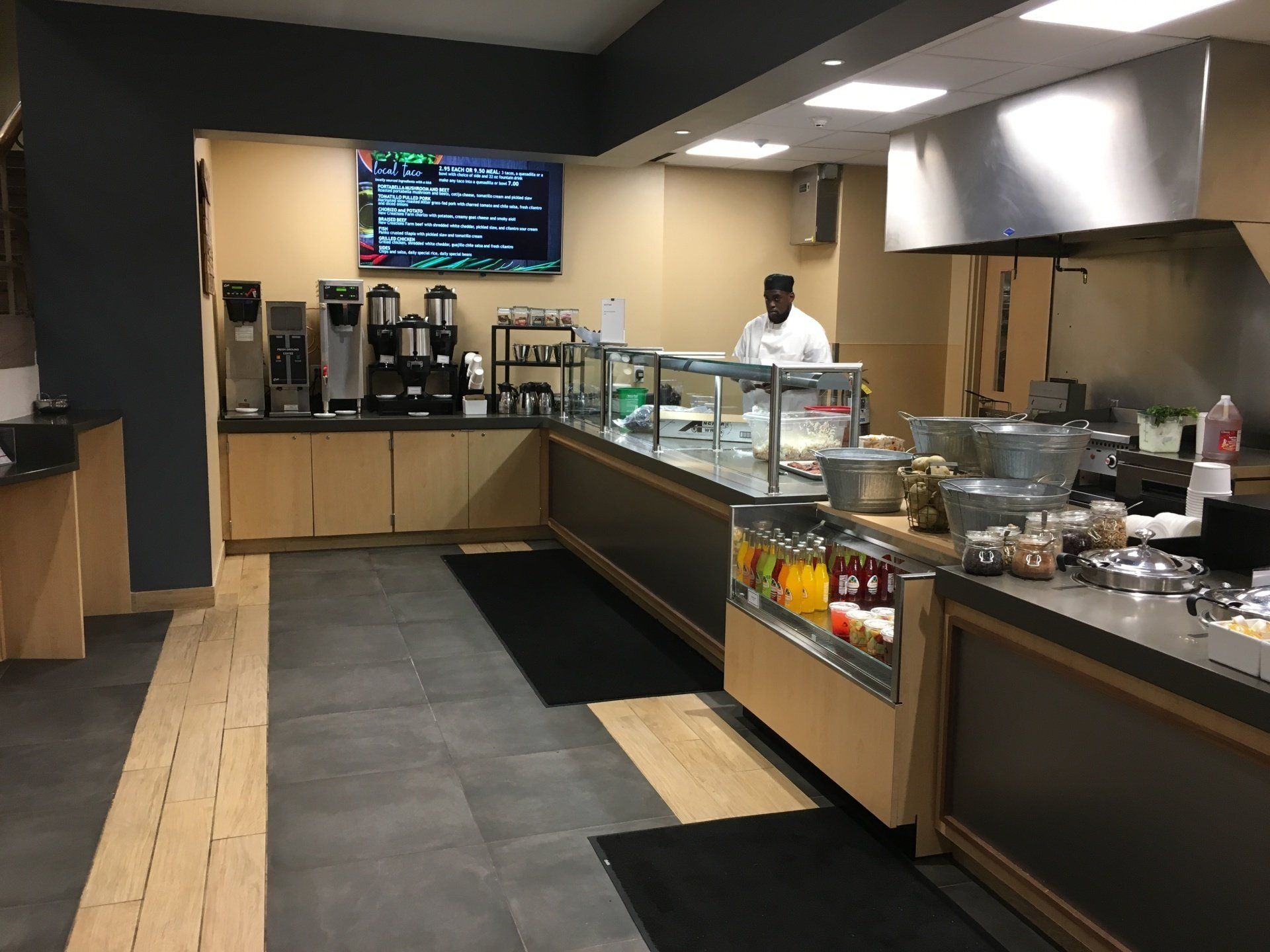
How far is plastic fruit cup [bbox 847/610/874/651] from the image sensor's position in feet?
10.0

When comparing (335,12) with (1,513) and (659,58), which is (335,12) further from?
(1,513)

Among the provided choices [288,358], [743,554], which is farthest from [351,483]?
[743,554]

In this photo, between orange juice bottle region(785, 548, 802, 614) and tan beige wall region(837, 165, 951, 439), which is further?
tan beige wall region(837, 165, 951, 439)

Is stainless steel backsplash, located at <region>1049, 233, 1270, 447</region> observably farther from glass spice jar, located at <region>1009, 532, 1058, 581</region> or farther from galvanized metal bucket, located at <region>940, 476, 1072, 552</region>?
glass spice jar, located at <region>1009, 532, 1058, 581</region>

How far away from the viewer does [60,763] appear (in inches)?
136

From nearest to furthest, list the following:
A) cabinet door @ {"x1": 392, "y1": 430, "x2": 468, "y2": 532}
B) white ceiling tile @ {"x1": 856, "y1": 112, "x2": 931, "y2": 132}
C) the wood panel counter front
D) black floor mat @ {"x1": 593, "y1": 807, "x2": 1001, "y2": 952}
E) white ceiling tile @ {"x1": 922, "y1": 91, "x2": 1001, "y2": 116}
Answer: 1. black floor mat @ {"x1": 593, "y1": 807, "x2": 1001, "y2": 952}
2. the wood panel counter front
3. white ceiling tile @ {"x1": 922, "y1": 91, "x2": 1001, "y2": 116}
4. white ceiling tile @ {"x1": 856, "y1": 112, "x2": 931, "y2": 132}
5. cabinet door @ {"x1": 392, "y1": 430, "x2": 468, "y2": 532}

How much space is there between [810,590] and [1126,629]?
1379 millimetres

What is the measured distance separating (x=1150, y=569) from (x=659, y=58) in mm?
3741

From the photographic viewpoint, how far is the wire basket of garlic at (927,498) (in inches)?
124

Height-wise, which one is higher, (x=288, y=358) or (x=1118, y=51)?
(x=1118, y=51)

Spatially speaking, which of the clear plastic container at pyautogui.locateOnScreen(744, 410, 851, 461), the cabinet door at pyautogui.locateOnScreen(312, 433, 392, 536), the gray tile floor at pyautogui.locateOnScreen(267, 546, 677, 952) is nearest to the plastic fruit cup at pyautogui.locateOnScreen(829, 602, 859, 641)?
the gray tile floor at pyautogui.locateOnScreen(267, 546, 677, 952)

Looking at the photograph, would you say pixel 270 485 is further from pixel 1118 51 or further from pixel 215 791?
pixel 1118 51

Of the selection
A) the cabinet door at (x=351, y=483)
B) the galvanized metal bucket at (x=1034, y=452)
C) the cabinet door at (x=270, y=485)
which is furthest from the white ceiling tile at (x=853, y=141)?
the cabinet door at (x=270, y=485)

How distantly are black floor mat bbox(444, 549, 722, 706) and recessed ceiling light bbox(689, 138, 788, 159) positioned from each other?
2.83 meters
